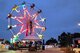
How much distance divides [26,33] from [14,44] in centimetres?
702

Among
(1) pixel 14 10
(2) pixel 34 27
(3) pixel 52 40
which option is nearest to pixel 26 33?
(2) pixel 34 27

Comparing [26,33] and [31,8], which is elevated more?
[31,8]

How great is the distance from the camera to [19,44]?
69250mm

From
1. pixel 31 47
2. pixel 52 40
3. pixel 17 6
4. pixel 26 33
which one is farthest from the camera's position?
pixel 52 40

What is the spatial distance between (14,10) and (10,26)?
4.53 m

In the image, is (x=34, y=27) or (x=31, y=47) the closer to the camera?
(x=31, y=47)

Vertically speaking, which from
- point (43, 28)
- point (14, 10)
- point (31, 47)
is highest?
point (14, 10)

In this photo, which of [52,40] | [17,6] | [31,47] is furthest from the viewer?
[52,40]

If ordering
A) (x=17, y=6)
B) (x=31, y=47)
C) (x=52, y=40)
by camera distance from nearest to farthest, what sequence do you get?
1. (x=31, y=47)
2. (x=17, y=6)
3. (x=52, y=40)

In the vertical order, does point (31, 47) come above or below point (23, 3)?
below

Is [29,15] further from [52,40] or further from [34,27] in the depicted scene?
[52,40]

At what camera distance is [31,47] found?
5838 centimetres

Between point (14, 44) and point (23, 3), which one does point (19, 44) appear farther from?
point (23, 3)

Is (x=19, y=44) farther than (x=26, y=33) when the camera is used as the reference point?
Yes
